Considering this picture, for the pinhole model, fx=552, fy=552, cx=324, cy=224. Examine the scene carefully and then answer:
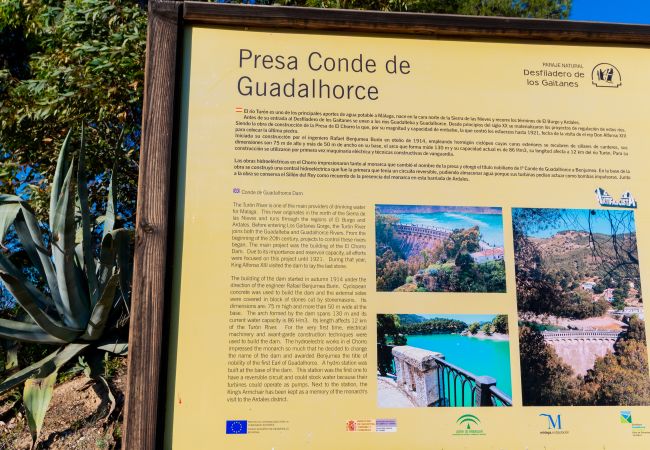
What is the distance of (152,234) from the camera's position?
2.02 m

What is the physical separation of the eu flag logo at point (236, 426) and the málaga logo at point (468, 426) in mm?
752

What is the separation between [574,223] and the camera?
2.17m

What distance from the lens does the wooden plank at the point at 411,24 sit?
220cm

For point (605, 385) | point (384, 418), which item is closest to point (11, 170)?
point (384, 418)

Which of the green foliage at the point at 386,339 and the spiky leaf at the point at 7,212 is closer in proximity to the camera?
the green foliage at the point at 386,339

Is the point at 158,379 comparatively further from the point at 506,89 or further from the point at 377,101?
the point at 506,89

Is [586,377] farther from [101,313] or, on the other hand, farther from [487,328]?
[101,313]

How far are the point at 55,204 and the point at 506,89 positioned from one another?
2502 mm

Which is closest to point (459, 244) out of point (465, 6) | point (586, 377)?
point (586, 377)

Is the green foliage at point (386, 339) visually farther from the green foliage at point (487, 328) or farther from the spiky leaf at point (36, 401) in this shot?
the spiky leaf at point (36, 401)

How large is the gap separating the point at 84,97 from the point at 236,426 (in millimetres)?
4080

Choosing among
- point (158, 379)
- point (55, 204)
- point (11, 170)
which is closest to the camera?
point (158, 379)

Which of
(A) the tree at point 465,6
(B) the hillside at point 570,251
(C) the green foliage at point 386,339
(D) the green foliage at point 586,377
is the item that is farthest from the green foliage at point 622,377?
(A) the tree at point 465,6

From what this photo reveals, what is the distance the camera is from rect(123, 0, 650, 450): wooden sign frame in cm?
194
